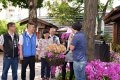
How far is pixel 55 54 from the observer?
1168cm

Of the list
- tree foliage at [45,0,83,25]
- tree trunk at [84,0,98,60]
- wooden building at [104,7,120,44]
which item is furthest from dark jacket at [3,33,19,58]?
tree foliage at [45,0,83,25]

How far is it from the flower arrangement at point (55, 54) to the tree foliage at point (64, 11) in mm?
29121

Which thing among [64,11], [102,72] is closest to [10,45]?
[102,72]

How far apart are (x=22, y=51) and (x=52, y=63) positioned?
1.06 m

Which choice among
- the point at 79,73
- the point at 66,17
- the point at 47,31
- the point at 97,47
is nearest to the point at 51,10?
the point at 66,17

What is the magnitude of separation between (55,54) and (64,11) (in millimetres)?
29858

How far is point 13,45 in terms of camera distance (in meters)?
11.0

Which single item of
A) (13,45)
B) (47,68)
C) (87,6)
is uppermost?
(87,6)

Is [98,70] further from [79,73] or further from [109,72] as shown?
[79,73]

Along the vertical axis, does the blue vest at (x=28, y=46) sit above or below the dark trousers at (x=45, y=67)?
above

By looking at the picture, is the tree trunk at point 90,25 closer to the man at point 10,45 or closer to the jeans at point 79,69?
the jeans at point 79,69

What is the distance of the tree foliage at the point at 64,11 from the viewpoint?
4125cm

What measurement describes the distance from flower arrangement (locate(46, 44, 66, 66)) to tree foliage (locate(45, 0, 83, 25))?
29121 mm

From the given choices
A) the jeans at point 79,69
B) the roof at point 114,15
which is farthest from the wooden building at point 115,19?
the jeans at point 79,69
